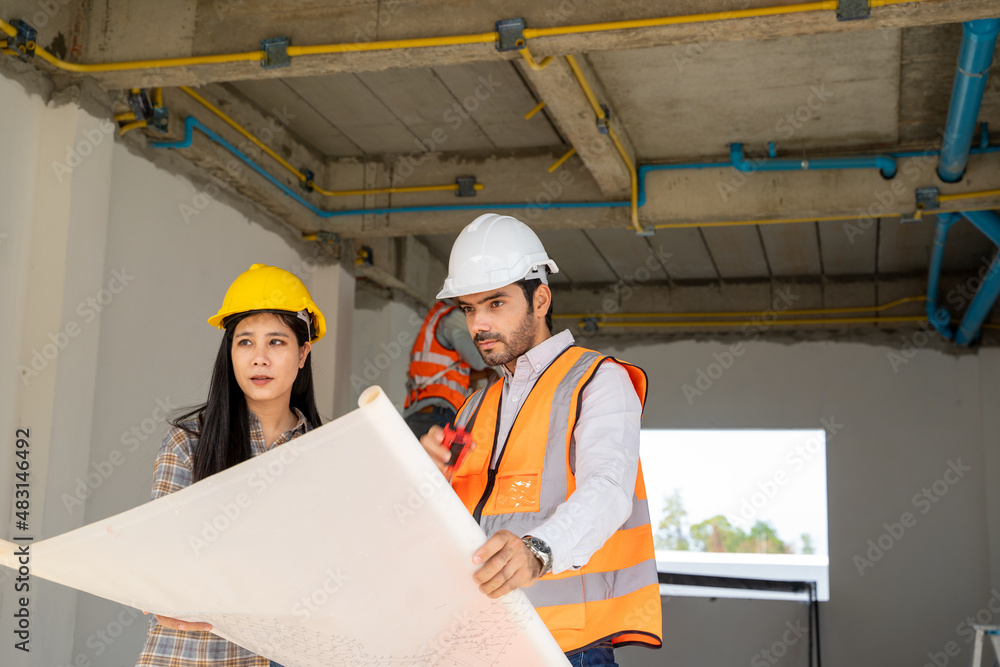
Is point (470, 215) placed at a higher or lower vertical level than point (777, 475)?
higher

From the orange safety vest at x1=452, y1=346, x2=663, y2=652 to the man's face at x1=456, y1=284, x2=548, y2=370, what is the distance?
0.14 metres

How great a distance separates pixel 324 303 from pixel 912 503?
169 inches

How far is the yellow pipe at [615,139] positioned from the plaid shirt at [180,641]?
202cm

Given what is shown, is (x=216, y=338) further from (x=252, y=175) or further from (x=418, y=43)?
(x=418, y=43)

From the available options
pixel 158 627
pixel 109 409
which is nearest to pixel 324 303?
pixel 109 409

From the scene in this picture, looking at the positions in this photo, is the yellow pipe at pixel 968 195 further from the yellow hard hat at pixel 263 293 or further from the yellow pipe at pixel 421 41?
the yellow hard hat at pixel 263 293

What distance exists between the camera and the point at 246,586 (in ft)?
4.13

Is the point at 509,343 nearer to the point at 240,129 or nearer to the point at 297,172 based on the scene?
the point at 240,129

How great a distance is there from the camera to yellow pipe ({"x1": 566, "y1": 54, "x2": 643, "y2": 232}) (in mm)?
3299

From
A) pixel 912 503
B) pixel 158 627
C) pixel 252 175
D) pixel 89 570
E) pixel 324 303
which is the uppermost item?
pixel 252 175

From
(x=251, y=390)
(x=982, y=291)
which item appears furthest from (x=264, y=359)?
(x=982, y=291)

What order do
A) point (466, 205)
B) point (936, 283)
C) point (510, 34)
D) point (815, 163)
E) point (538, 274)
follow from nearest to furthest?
point (538, 274)
point (510, 34)
point (815, 163)
point (466, 205)
point (936, 283)

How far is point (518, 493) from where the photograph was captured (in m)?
1.65

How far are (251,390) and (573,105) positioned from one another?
2.11 metres
